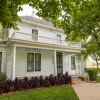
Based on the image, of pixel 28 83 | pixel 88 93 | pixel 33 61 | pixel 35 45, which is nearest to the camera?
pixel 88 93

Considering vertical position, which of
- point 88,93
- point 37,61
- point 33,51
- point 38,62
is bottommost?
point 88,93

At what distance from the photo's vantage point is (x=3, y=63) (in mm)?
10633

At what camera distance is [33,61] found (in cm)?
1109

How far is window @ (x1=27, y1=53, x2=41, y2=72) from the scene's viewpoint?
10.8m

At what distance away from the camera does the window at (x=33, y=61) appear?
10.8 meters

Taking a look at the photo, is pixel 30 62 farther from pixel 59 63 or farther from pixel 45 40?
pixel 59 63

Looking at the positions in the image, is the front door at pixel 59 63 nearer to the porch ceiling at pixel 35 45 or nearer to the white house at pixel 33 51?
the white house at pixel 33 51

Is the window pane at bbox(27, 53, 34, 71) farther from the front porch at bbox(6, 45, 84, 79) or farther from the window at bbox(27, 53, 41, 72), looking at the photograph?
the front porch at bbox(6, 45, 84, 79)

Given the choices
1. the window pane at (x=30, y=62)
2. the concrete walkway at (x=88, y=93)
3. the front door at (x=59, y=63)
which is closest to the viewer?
the concrete walkway at (x=88, y=93)

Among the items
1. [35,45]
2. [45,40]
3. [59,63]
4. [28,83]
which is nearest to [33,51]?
[45,40]

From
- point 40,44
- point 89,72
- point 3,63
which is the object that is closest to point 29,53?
point 40,44

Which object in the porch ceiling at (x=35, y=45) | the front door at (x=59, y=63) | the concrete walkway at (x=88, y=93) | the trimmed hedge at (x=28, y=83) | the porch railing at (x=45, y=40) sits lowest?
the concrete walkway at (x=88, y=93)

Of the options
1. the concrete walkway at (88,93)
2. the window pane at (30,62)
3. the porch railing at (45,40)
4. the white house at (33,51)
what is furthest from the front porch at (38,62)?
the concrete walkway at (88,93)

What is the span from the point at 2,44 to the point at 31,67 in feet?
13.4
